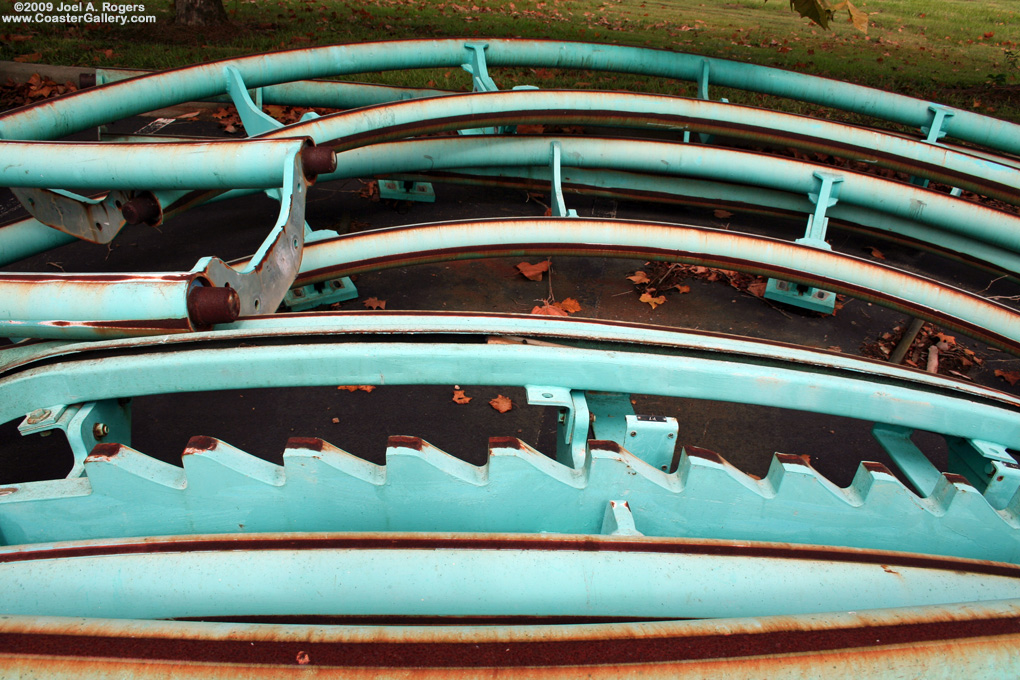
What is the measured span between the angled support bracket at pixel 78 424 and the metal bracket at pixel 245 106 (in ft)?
9.80

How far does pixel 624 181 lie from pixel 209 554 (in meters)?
4.39

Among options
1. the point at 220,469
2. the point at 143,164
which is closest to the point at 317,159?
the point at 143,164

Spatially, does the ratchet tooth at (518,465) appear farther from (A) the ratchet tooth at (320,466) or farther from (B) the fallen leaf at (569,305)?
(B) the fallen leaf at (569,305)

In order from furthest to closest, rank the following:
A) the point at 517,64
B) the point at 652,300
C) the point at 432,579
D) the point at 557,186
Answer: the point at 517,64
the point at 652,300
the point at 557,186
the point at 432,579

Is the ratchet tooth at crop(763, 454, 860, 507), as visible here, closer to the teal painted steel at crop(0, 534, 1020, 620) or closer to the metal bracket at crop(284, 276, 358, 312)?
the teal painted steel at crop(0, 534, 1020, 620)

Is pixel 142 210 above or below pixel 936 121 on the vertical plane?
below

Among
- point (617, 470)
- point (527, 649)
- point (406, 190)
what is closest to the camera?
point (527, 649)

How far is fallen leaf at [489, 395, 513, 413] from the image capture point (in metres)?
3.57

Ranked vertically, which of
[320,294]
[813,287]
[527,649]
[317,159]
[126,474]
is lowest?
[527,649]

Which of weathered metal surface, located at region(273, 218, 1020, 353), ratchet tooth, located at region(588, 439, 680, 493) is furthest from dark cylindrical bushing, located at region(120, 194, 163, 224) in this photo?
ratchet tooth, located at region(588, 439, 680, 493)

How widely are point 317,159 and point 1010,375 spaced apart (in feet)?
14.6

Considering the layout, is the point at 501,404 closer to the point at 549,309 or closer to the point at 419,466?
the point at 549,309

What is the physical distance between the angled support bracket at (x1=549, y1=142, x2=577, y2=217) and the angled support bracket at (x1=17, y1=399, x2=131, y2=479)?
277 centimetres

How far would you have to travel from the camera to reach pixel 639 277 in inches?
183
